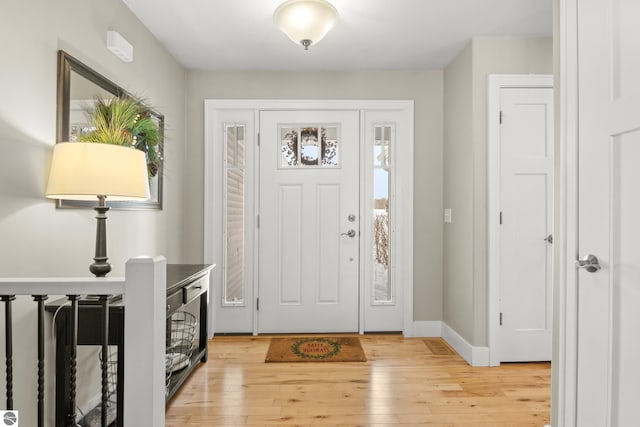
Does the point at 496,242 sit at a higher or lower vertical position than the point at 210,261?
higher

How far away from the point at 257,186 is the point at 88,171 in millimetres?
1992

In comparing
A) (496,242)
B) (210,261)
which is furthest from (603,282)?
(210,261)

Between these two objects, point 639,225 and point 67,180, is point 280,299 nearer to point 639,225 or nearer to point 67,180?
point 67,180

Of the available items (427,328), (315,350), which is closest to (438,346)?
(427,328)

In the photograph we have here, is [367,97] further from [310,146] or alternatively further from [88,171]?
[88,171]

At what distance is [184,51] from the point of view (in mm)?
3098

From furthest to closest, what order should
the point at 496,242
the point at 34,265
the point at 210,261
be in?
the point at 210,261 → the point at 496,242 → the point at 34,265

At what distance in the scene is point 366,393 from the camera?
7.86 feet

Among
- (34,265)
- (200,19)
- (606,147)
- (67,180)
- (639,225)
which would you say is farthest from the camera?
(200,19)

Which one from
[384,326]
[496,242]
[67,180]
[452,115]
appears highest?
[452,115]

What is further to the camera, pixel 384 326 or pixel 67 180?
pixel 384 326

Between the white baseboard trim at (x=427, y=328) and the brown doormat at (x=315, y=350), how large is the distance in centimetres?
55

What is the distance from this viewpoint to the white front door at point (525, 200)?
2826mm

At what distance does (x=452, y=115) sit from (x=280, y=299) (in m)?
2.19
